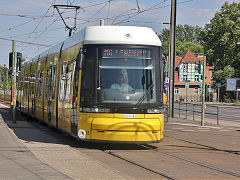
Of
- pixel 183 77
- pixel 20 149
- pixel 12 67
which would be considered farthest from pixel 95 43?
pixel 183 77

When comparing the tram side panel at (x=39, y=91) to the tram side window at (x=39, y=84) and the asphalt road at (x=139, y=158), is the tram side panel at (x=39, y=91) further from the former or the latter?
the asphalt road at (x=139, y=158)

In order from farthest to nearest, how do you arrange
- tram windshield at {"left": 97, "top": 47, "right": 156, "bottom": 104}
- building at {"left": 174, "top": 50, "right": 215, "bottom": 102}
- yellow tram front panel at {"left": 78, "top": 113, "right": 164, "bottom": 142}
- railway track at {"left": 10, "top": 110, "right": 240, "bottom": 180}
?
building at {"left": 174, "top": 50, "right": 215, "bottom": 102}, tram windshield at {"left": 97, "top": 47, "right": 156, "bottom": 104}, yellow tram front panel at {"left": 78, "top": 113, "right": 164, "bottom": 142}, railway track at {"left": 10, "top": 110, "right": 240, "bottom": 180}

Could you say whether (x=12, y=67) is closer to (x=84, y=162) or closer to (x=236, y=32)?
(x=84, y=162)

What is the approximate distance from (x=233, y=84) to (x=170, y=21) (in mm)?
44854

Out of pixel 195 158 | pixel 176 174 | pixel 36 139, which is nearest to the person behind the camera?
pixel 176 174

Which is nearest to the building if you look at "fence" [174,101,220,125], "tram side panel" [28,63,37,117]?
"fence" [174,101,220,125]

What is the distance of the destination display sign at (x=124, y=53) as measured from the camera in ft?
39.8

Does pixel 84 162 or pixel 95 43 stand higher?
pixel 95 43

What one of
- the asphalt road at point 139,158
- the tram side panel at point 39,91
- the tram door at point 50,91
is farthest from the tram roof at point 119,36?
the tram side panel at point 39,91

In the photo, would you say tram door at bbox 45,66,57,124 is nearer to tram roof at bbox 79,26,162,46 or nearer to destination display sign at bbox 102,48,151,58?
tram roof at bbox 79,26,162,46

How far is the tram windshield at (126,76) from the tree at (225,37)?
5835 centimetres

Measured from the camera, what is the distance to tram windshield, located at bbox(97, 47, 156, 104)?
11.9m

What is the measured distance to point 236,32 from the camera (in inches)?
2670

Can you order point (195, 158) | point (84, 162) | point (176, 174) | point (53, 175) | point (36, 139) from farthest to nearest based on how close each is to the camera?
point (36, 139)
point (195, 158)
point (84, 162)
point (176, 174)
point (53, 175)
